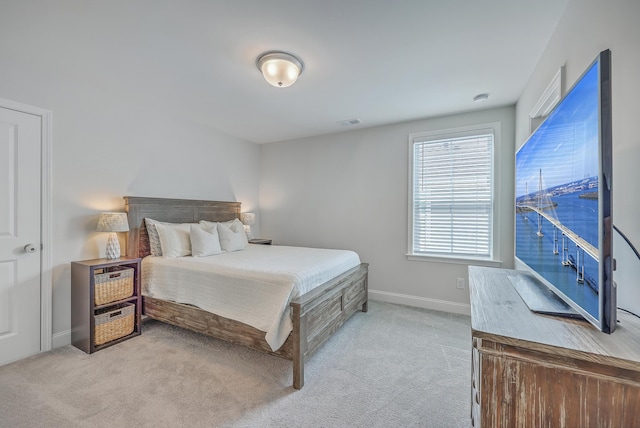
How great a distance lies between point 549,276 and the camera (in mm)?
1325

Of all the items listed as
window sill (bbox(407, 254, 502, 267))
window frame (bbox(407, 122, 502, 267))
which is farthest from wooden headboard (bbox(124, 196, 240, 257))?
window sill (bbox(407, 254, 502, 267))

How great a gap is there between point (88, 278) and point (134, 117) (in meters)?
1.86

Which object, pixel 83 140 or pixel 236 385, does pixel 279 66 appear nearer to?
pixel 83 140

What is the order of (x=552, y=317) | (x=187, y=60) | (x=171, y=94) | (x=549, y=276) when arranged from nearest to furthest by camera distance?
1. (x=552, y=317)
2. (x=549, y=276)
3. (x=187, y=60)
4. (x=171, y=94)

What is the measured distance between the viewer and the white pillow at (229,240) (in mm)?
3455

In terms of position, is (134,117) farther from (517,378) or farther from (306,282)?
(517,378)

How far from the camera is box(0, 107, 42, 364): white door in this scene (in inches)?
89.0

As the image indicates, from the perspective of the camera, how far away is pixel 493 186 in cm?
325

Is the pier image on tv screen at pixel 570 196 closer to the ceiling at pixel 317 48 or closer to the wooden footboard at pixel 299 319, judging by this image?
the ceiling at pixel 317 48

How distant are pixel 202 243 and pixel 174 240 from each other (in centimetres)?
32

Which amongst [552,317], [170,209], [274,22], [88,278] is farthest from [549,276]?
[170,209]

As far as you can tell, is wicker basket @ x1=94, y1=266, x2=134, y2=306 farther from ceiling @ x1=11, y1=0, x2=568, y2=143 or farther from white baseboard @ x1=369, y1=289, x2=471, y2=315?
white baseboard @ x1=369, y1=289, x2=471, y2=315

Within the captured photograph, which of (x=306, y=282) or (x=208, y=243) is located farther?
(x=208, y=243)

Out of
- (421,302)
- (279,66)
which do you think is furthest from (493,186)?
(279,66)
